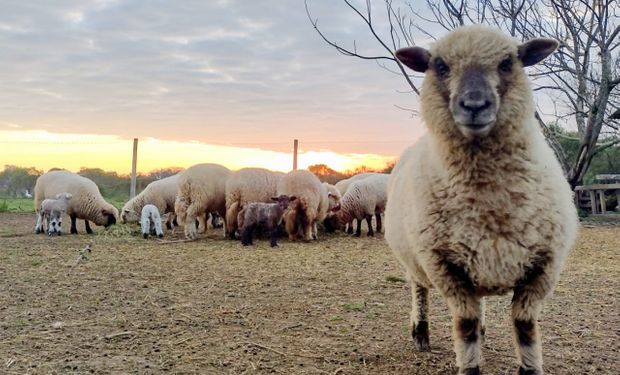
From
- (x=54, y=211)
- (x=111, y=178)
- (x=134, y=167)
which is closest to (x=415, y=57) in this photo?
(x=54, y=211)

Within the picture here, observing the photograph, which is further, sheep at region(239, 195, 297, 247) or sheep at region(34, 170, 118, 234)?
sheep at region(34, 170, 118, 234)

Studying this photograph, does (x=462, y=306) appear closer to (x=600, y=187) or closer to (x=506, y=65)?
(x=506, y=65)

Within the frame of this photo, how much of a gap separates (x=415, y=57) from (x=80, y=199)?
1081 centimetres

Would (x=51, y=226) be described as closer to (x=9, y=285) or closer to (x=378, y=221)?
(x=9, y=285)

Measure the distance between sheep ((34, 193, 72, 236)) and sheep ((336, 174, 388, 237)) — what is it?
6.05 meters

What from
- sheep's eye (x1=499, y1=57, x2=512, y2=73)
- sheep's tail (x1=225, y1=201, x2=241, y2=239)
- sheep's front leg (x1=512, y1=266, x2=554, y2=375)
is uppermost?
sheep's eye (x1=499, y1=57, x2=512, y2=73)

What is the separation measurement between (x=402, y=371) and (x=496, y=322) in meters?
1.51

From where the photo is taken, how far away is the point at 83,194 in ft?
39.7

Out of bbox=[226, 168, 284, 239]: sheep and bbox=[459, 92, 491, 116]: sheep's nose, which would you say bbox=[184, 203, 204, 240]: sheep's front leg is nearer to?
bbox=[226, 168, 284, 239]: sheep

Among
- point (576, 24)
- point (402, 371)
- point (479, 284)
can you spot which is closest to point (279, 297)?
point (402, 371)

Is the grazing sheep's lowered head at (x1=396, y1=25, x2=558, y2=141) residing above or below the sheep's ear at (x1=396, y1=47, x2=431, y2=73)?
below

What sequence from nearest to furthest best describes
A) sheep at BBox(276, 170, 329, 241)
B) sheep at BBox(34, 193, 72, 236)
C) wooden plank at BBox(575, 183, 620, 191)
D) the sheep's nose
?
the sheep's nose
sheep at BBox(276, 170, 329, 241)
sheep at BBox(34, 193, 72, 236)
wooden plank at BBox(575, 183, 620, 191)

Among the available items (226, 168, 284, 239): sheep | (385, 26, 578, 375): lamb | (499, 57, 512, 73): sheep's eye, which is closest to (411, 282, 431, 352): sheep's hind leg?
(385, 26, 578, 375): lamb

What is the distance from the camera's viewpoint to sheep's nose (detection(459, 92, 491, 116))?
2.45 meters
